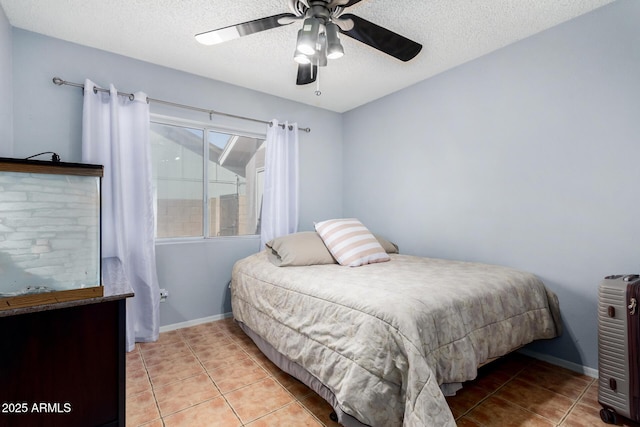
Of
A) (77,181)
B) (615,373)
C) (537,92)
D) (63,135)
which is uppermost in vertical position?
(537,92)

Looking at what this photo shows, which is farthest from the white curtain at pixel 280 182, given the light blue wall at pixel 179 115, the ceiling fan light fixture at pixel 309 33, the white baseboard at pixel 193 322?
the ceiling fan light fixture at pixel 309 33

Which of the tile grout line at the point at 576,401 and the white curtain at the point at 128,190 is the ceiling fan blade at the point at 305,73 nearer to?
the white curtain at the point at 128,190

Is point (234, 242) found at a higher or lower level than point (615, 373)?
higher

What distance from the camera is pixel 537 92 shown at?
2.23m

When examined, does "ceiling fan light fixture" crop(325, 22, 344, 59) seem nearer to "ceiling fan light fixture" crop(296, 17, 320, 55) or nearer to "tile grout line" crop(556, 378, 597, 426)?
"ceiling fan light fixture" crop(296, 17, 320, 55)

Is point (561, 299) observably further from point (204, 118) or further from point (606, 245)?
point (204, 118)

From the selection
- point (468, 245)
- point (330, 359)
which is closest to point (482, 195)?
point (468, 245)

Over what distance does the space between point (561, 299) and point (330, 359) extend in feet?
5.64

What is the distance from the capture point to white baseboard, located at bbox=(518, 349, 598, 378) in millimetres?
2023

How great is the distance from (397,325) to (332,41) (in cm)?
144

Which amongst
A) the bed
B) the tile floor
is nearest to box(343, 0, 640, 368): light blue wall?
the bed

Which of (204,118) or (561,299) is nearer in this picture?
(561,299)

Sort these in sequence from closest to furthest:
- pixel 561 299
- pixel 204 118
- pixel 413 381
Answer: pixel 413 381 < pixel 561 299 < pixel 204 118

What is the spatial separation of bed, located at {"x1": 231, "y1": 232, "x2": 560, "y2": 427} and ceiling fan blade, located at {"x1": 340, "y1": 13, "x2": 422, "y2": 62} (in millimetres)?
1411
